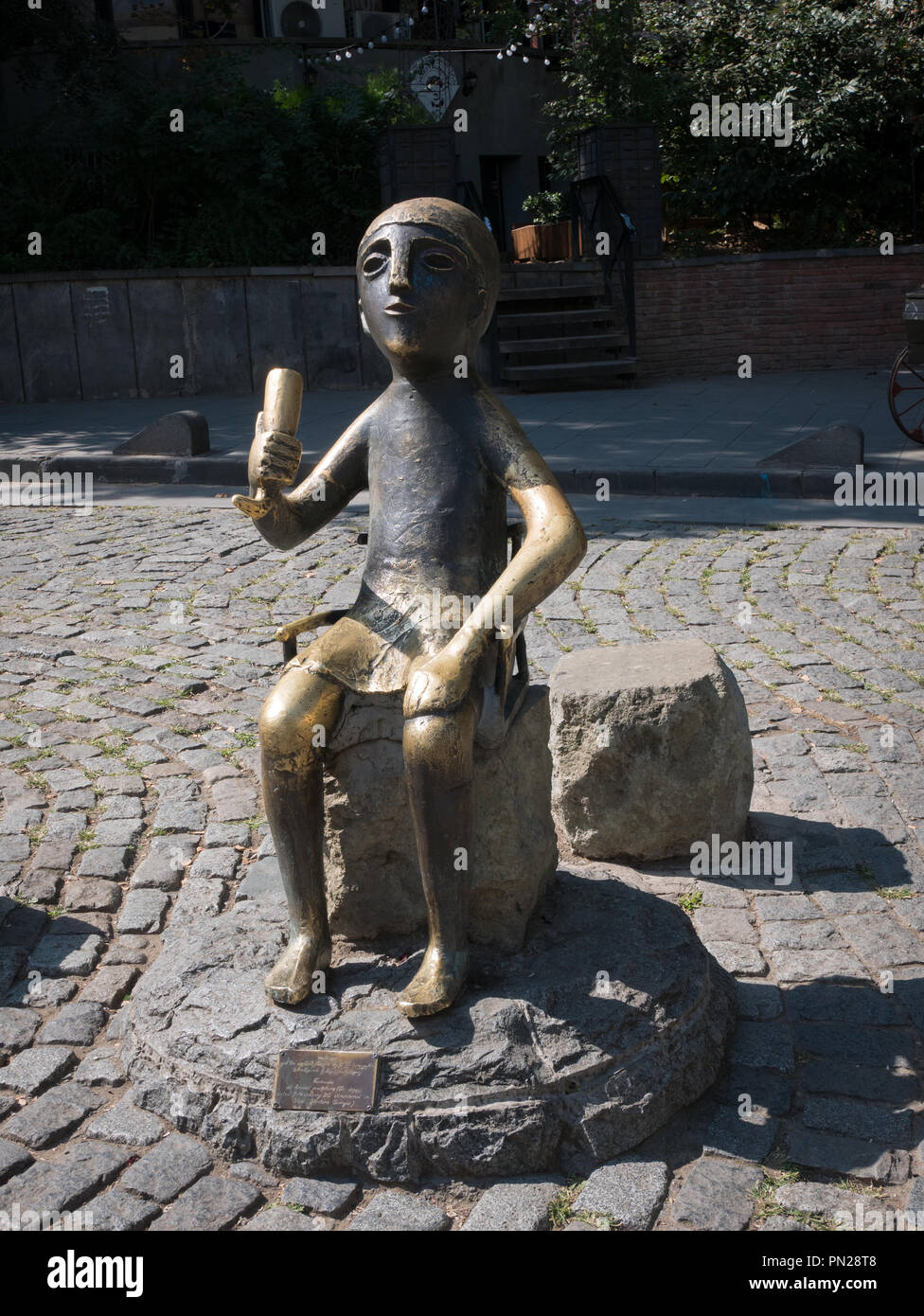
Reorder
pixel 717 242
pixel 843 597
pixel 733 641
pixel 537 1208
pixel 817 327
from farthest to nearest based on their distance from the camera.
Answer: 1. pixel 717 242
2. pixel 817 327
3. pixel 843 597
4. pixel 733 641
5. pixel 537 1208

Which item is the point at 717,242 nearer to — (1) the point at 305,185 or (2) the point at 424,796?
(1) the point at 305,185

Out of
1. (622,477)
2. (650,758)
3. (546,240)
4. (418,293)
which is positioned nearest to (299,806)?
(418,293)

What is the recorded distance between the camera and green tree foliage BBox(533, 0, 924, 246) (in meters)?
15.7

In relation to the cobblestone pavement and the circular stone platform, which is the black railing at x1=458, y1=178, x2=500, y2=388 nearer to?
the cobblestone pavement

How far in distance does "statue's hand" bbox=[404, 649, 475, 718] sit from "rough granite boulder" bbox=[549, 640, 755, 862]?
1.28m

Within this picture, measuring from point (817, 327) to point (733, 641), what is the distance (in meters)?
10.5

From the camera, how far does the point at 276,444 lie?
3367mm

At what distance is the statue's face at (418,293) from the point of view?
3.25 m

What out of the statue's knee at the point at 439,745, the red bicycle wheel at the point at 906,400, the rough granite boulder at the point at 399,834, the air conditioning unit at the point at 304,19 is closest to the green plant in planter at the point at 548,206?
the air conditioning unit at the point at 304,19

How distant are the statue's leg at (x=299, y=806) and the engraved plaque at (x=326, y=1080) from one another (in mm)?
162

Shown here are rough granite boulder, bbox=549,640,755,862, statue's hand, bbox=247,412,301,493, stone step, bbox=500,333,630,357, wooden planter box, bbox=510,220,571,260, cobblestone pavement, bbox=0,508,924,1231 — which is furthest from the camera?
wooden planter box, bbox=510,220,571,260

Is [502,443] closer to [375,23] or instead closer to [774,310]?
[774,310]

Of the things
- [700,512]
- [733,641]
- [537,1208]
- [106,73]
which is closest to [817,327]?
[700,512]

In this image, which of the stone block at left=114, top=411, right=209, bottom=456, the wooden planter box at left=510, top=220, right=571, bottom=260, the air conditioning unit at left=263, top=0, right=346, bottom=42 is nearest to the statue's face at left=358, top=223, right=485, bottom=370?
the stone block at left=114, top=411, right=209, bottom=456
